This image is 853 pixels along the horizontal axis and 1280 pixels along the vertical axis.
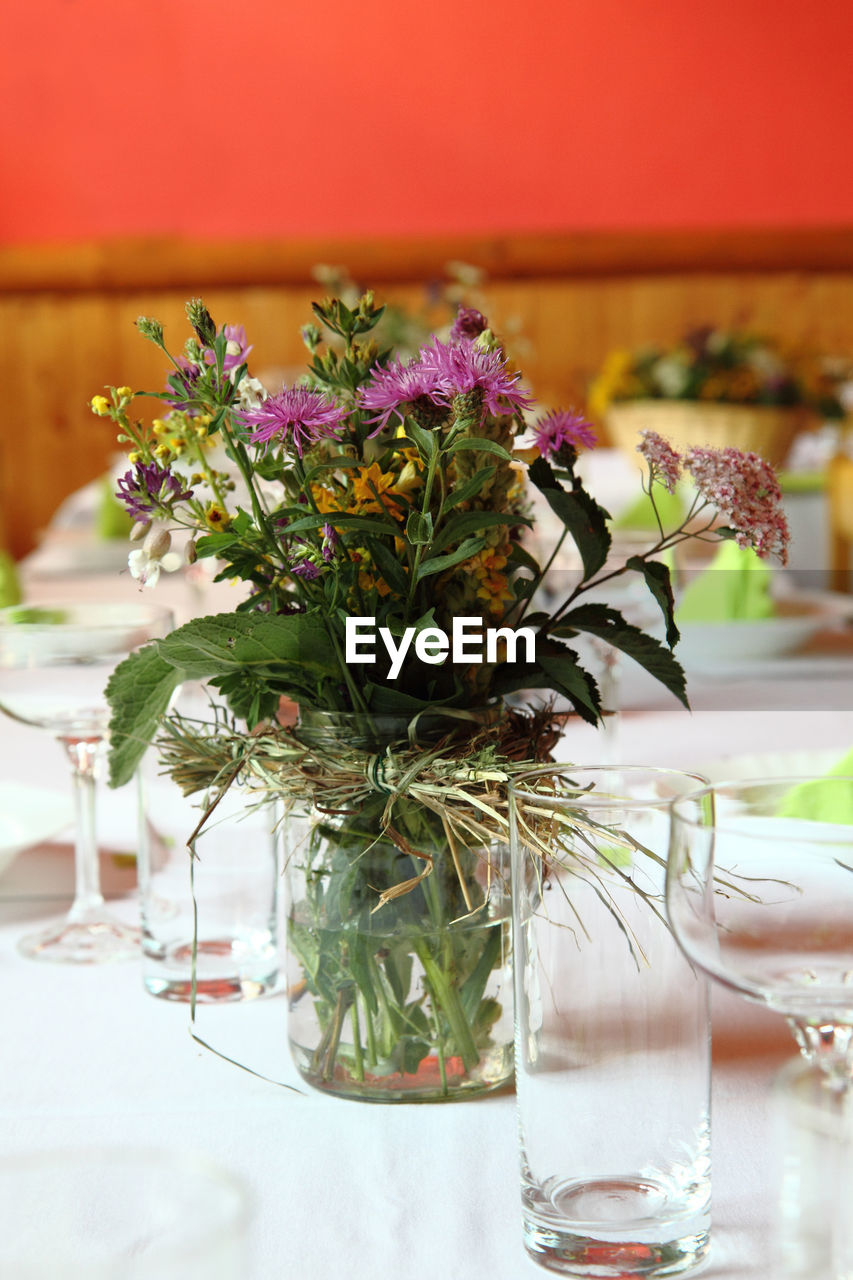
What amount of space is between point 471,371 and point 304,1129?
276 millimetres

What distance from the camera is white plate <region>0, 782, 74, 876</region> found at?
804 millimetres

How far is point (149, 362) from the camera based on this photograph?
3.89 metres

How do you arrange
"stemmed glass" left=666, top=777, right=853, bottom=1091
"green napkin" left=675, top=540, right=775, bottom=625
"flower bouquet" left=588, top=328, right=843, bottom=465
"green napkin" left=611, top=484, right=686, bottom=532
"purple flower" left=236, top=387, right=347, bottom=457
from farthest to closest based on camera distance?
"flower bouquet" left=588, top=328, right=843, bottom=465 → "green napkin" left=611, top=484, right=686, bottom=532 → "green napkin" left=675, top=540, right=775, bottom=625 → "purple flower" left=236, top=387, right=347, bottom=457 → "stemmed glass" left=666, top=777, right=853, bottom=1091

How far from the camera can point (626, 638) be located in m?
0.54

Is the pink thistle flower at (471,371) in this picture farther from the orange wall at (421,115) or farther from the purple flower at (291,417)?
the orange wall at (421,115)

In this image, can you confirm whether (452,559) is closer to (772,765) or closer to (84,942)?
(84,942)

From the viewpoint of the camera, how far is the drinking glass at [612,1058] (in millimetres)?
424

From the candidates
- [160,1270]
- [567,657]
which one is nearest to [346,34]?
[567,657]

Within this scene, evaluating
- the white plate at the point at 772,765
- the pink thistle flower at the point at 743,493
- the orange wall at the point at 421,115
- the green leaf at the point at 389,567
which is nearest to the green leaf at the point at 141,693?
the green leaf at the point at 389,567

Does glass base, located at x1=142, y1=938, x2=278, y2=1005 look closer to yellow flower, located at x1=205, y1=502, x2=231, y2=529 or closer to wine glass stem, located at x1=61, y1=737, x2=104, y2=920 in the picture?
wine glass stem, located at x1=61, y1=737, x2=104, y2=920

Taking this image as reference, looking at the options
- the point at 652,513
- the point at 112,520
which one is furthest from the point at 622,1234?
the point at 112,520

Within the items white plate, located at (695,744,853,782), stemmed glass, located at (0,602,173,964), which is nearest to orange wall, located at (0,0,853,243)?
white plate, located at (695,744,853,782)

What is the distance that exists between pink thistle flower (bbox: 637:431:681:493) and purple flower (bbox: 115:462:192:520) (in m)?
0.17

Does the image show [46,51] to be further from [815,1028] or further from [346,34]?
[815,1028]
